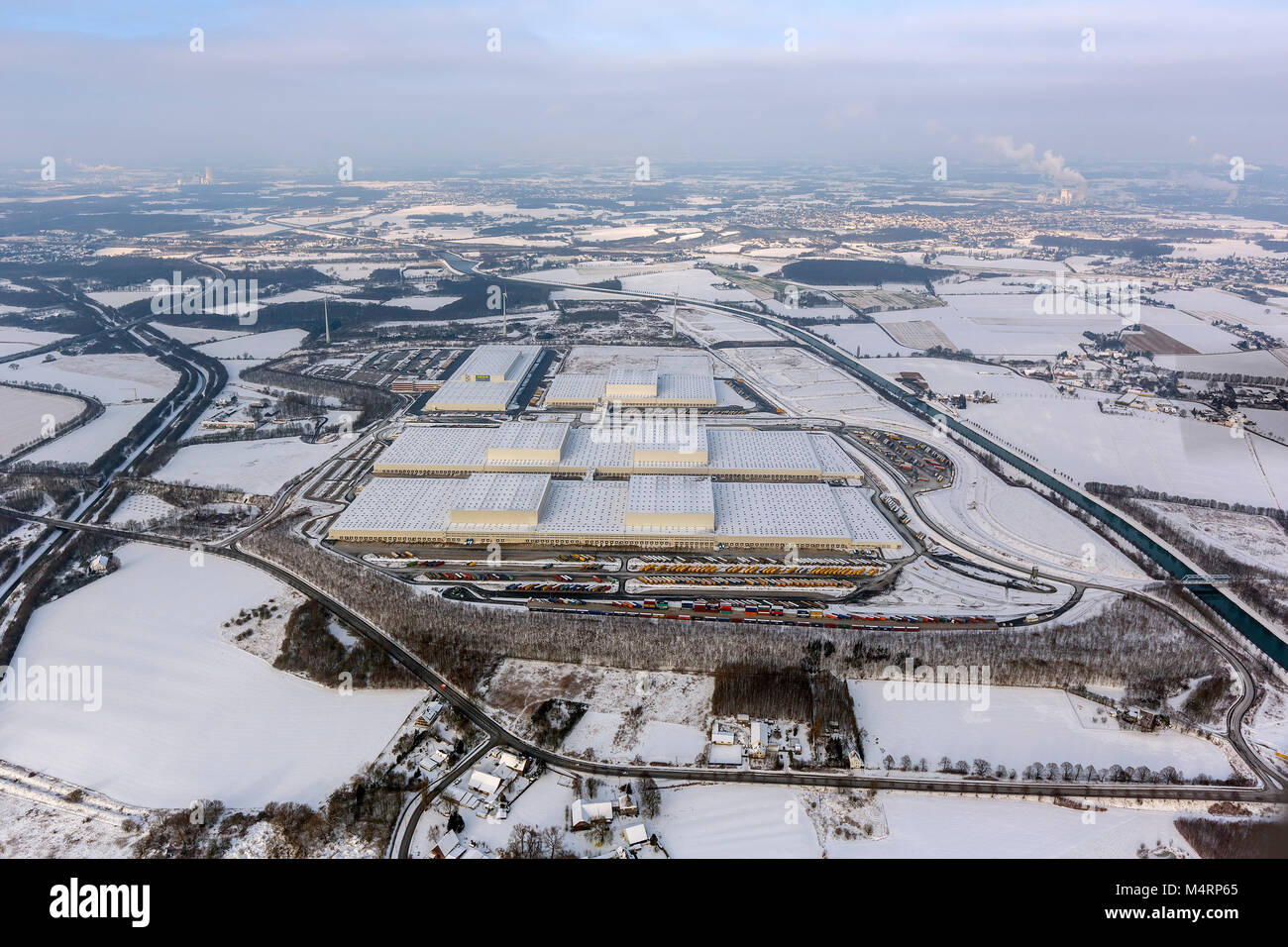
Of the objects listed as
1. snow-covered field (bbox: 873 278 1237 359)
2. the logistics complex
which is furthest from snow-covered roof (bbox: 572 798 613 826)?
snow-covered field (bbox: 873 278 1237 359)

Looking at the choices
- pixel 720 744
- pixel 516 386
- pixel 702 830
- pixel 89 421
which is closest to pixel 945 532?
pixel 720 744

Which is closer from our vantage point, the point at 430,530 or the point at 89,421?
the point at 430,530

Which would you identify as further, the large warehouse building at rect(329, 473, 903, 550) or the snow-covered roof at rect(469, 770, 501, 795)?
the large warehouse building at rect(329, 473, 903, 550)

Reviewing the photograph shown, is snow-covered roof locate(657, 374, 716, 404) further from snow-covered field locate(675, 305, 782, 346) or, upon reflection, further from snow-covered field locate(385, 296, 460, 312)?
snow-covered field locate(385, 296, 460, 312)

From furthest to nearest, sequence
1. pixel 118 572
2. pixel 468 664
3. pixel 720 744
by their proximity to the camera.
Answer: pixel 118 572, pixel 468 664, pixel 720 744

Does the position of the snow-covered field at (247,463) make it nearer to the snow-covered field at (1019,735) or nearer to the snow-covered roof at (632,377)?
the snow-covered roof at (632,377)
